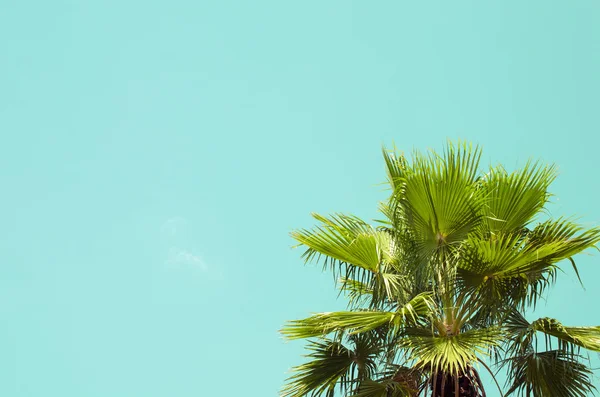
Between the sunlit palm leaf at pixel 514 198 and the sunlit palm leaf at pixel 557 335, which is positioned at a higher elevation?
the sunlit palm leaf at pixel 514 198

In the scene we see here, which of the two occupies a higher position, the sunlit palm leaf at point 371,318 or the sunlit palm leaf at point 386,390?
the sunlit palm leaf at point 371,318

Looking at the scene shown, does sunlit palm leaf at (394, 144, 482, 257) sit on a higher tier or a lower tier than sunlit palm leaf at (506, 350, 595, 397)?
higher

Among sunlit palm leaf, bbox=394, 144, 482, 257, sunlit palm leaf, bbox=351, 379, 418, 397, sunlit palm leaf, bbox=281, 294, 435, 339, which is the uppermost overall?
sunlit palm leaf, bbox=394, 144, 482, 257

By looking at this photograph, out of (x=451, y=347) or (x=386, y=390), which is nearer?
(x=451, y=347)

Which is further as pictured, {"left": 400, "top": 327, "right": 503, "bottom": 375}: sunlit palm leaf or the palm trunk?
the palm trunk

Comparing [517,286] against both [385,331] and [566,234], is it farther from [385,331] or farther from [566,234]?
[385,331]

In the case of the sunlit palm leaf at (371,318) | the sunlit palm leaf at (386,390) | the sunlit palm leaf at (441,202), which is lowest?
the sunlit palm leaf at (386,390)

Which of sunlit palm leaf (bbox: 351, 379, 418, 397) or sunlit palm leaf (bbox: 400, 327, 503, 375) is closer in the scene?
sunlit palm leaf (bbox: 400, 327, 503, 375)

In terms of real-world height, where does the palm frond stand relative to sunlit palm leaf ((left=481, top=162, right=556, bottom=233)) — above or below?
below

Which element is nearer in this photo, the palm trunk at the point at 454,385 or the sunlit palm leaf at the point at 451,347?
the sunlit palm leaf at the point at 451,347

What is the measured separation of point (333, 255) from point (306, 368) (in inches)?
43.0

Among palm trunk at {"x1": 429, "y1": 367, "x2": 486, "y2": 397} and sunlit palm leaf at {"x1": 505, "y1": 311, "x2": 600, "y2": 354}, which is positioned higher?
sunlit palm leaf at {"x1": 505, "y1": 311, "x2": 600, "y2": 354}

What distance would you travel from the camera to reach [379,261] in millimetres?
7621

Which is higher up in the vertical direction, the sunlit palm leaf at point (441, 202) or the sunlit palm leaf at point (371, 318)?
the sunlit palm leaf at point (441, 202)
